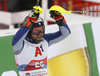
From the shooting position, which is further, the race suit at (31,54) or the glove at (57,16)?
the race suit at (31,54)

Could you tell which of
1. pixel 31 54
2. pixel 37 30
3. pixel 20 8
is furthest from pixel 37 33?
pixel 20 8

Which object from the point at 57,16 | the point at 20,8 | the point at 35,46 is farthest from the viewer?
the point at 20,8

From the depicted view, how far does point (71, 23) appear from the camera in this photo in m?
2.86

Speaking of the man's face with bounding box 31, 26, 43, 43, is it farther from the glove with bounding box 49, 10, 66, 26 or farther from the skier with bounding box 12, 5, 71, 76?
the glove with bounding box 49, 10, 66, 26

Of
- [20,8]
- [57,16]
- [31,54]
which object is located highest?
[20,8]

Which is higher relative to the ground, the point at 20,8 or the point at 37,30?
the point at 20,8

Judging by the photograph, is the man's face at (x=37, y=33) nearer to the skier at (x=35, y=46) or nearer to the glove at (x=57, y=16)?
the skier at (x=35, y=46)

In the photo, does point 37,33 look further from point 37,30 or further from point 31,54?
point 31,54

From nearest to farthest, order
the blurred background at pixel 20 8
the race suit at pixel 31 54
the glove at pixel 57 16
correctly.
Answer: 1. the glove at pixel 57 16
2. the race suit at pixel 31 54
3. the blurred background at pixel 20 8

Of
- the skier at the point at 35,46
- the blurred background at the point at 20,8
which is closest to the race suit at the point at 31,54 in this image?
the skier at the point at 35,46

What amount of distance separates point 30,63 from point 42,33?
26cm

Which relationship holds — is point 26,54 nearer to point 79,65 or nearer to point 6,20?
point 79,65

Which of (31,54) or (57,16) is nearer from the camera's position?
(57,16)

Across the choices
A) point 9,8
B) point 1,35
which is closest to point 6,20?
point 9,8
